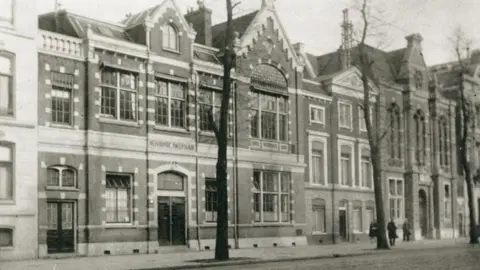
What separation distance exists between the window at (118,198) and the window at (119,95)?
110 inches

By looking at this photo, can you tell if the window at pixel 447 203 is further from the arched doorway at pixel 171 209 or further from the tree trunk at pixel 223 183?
the tree trunk at pixel 223 183

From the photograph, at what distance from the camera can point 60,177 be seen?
94.6 feet

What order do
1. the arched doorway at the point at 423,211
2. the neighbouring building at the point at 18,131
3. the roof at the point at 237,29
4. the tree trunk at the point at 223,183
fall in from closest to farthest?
the tree trunk at the point at 223,183
the neighbouring building at the point at 18,131
the roof at the point at 237,29
the arched doorway at the point at 423,211

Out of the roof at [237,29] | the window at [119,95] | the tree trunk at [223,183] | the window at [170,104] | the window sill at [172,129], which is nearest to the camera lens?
the tree trunk at [223,183]

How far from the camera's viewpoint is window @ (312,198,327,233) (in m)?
42.5

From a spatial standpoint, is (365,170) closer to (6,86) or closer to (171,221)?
(171,221)

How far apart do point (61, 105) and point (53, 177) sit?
3.07m

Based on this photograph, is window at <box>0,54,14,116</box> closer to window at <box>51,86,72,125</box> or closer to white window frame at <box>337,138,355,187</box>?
window at <box>51,86,72,125</box>

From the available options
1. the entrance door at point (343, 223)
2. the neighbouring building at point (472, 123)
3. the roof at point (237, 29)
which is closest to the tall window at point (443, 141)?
the neighbouring building at point (472, 123)

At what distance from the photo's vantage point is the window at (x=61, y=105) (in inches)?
1142

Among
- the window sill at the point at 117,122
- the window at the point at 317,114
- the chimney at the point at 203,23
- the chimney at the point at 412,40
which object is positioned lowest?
the window sill at the point at 117,122

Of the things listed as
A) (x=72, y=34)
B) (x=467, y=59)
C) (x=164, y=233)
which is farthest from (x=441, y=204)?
(x=72, y=34)

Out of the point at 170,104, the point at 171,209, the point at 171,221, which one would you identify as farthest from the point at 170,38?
the point at 171,221

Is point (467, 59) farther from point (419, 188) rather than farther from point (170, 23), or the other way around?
point (170, 23)
